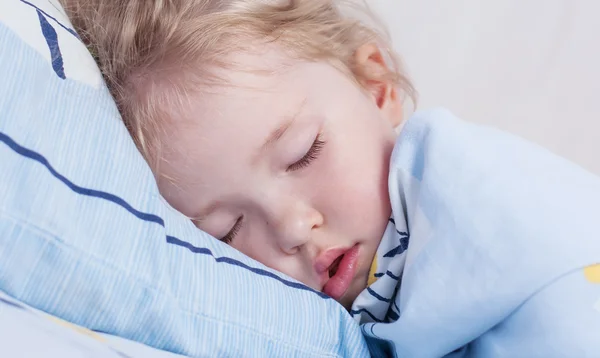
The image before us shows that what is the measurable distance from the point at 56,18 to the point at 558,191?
25.2 inches

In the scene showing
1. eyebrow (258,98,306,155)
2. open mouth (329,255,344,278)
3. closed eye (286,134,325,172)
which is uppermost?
eyebrow (258,98,306,155)

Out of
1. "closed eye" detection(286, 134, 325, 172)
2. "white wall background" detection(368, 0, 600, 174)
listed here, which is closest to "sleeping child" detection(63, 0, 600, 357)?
"closed eye" detection(286, 134, 325, 172)

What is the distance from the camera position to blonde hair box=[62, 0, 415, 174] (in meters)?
0.92

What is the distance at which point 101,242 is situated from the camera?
667 millimetres

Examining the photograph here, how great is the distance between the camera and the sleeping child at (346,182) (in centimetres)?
75

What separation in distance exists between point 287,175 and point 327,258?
13cm

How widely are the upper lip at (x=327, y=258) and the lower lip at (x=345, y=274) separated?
0.03ft

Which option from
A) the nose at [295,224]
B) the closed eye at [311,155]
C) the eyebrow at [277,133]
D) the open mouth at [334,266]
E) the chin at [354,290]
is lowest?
the chin at [354,290]

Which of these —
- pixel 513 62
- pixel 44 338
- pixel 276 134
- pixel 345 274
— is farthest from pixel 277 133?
pixel 513 62

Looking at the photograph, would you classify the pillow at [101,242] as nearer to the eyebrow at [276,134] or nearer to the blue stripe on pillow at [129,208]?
the blue stripe on pillow at [129,208]

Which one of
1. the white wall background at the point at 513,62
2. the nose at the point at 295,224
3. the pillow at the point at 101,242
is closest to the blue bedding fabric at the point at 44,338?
the pillow at the point at 101,242

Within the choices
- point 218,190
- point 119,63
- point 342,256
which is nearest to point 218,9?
point 119,63

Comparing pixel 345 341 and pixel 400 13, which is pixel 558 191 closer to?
pixel 345 341

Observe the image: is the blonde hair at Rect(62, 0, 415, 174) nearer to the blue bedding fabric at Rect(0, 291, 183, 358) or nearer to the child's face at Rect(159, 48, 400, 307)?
the child's face at Rect(159, 48, 400, 307)
